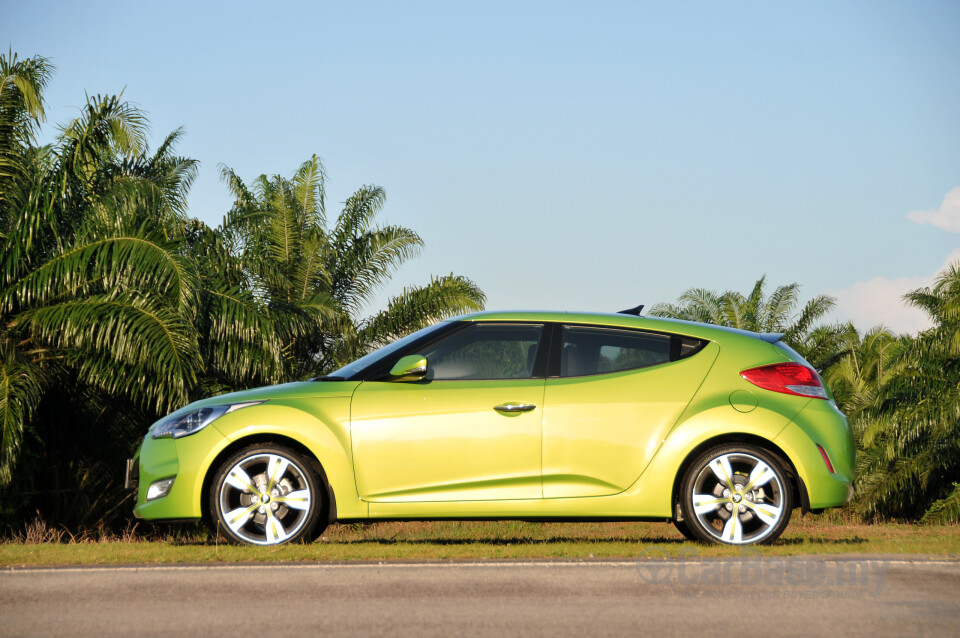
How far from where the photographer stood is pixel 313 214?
83.9 ft

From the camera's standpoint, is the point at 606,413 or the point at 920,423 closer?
the point at 606,413

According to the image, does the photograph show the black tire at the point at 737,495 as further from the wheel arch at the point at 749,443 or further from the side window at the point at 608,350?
the side window at the point at 608,350

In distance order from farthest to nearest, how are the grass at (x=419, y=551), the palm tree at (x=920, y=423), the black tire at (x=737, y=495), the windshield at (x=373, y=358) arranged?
the palm tree at (x=920, y=423), the windshield at (x=373, y=358), the black tire at (x=737, y=495), the grass at (x=419, y=551)

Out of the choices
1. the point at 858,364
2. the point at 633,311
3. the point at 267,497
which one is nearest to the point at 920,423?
the point at 858,364

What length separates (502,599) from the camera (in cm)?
493

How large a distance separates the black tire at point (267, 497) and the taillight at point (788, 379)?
297 centimetres

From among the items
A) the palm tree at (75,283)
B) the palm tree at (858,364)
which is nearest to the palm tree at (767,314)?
the palm tree at (858,364)

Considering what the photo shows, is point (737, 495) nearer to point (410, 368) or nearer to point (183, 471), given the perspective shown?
point (410, 368)

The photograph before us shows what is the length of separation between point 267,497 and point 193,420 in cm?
73

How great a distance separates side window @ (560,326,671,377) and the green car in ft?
0.12

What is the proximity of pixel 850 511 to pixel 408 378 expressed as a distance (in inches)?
794

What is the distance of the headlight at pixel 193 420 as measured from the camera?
273 inches

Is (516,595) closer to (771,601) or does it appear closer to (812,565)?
(771,601)

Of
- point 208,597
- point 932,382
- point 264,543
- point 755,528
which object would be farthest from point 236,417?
point 932,382
